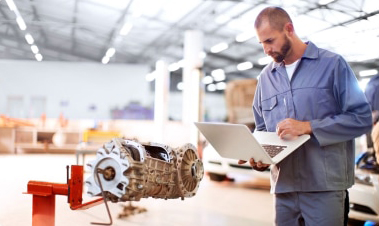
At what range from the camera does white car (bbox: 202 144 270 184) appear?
11.7ft

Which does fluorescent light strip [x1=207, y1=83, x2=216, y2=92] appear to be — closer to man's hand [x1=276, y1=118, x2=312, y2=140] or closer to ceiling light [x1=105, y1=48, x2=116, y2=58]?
ceiling light [x1=105, y1=48, x2=116, y2=58]

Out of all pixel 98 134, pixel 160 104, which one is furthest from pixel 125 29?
pixel 160 104

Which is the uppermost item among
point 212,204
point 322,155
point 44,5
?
point 44,5

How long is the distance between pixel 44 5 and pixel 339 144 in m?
1.42

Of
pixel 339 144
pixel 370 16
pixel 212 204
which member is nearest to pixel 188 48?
pixel 212 204

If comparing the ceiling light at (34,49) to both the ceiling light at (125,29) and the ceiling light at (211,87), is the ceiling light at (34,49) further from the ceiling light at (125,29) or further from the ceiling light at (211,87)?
the ceiling light at (211,87)

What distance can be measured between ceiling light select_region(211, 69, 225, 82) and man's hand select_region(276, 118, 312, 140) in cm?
1238

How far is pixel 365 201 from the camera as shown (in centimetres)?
223

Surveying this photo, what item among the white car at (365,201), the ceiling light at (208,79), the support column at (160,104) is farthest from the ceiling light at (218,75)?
the white car at (365,201)

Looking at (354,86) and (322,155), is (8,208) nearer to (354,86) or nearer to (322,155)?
(322,155)

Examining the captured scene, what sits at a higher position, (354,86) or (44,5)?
(44,5)

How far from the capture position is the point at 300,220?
1192 mm

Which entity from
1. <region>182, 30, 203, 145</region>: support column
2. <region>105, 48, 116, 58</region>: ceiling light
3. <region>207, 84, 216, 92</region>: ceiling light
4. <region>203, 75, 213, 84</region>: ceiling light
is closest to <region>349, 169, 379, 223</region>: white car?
<region>105, 48, 116, 58</region>: ceiling light

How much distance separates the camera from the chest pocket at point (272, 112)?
48.3 inches
